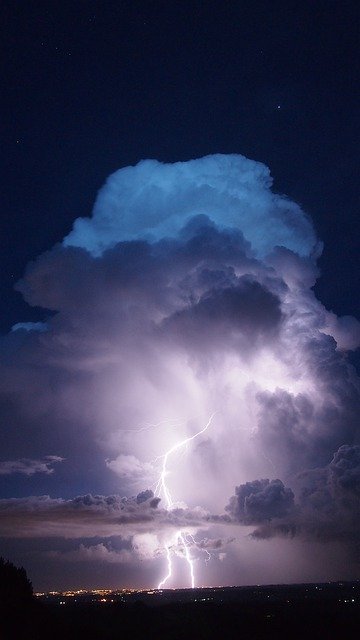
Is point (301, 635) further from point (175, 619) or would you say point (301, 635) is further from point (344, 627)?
point (175, 619)

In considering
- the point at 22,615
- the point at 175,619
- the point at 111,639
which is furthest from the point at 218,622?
the point at 22,615

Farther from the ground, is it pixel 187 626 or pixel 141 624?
pixel 141 624

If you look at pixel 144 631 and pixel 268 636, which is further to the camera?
pixel 268 636

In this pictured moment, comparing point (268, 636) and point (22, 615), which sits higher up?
point (22, 615)

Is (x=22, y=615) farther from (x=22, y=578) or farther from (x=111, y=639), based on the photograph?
(x=111, y=639)

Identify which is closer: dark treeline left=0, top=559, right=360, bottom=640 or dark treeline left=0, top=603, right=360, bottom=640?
dark treeline left=0, top=559, right=360, bottom=640

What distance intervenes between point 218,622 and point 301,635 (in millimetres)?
16095

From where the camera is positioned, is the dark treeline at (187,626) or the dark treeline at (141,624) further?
the dark treeline at (187,626)

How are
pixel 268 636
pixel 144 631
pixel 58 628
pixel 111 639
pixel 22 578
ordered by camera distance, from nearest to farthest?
1. pixel 58 628
2. pixel 22 578
3. pixel 111 639
4. pixel 144 631
5. pixel 268 636

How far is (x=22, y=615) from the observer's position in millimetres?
52062

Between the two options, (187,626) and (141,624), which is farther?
(141,624)

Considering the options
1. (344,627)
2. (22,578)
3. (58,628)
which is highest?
(22,578)

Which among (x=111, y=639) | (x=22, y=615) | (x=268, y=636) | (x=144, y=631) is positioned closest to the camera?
(x=22, y=615)

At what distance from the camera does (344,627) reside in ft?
313
